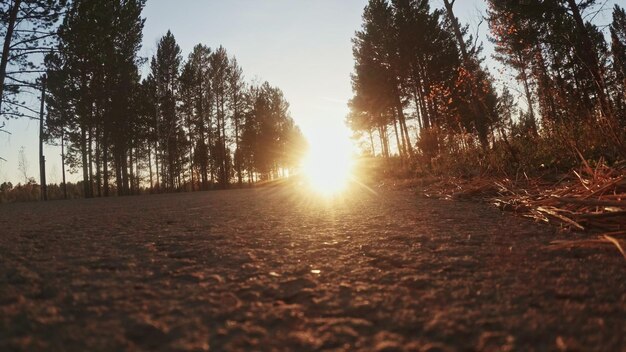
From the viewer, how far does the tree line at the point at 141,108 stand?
46.3ft

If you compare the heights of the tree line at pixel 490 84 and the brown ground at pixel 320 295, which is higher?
the tree line at pixel 490 84

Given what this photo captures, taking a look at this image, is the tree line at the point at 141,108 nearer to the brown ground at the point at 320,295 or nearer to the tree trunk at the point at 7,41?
the tree trunk at the point at 7,41

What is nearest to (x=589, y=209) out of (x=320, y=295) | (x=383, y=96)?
(x=320, y=295)

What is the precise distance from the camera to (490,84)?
6.75 m

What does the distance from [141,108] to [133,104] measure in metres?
1.05

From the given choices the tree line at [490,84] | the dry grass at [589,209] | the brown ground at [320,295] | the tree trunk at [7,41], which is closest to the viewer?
the brown ground at [320,295]

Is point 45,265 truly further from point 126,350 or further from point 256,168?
point 256,168

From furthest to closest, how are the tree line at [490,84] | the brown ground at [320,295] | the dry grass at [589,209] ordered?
the tree line at [490,84] → the dry grass at [589,209] → the brown ground at [320,295]

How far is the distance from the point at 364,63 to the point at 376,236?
23.4 m

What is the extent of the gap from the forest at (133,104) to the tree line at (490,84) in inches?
393

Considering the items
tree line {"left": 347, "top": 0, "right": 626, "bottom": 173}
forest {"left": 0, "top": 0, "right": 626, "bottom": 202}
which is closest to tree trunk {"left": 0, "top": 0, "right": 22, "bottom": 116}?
forest {"left": 0, "top": 0, "right": 626, "bottom": 202}

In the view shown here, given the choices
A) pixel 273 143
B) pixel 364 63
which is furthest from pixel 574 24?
pixel 273 143

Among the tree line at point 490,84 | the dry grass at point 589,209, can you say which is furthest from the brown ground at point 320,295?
the tree line at point 490,84

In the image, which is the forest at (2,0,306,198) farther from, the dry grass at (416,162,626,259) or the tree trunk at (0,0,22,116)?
the dry grass at (416,162,626,259)
